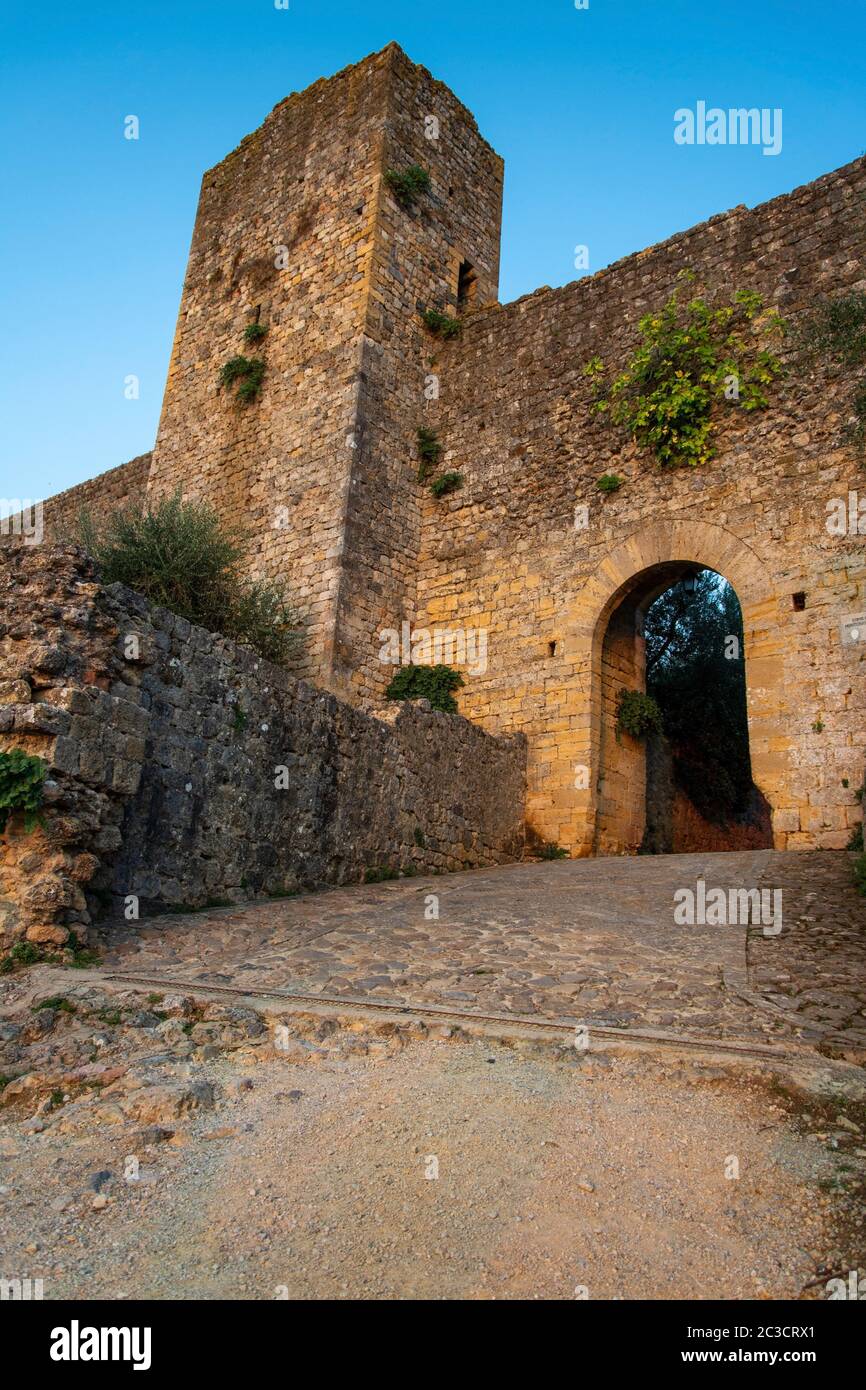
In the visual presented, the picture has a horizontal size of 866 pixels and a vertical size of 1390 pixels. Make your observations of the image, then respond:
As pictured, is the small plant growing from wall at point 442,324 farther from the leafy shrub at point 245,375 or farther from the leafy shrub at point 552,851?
the leafy shrub at point 552,851

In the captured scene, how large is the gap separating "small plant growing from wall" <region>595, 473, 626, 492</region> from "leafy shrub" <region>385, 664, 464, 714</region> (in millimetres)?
3253

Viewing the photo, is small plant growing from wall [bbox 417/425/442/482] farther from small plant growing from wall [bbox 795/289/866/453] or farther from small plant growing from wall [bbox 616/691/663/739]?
small plant growing from wall [bbox 795/289/866/453]

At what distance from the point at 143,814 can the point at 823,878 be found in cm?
533

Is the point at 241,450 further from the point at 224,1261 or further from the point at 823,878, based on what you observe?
the point at 224,1261

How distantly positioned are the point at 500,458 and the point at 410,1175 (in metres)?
11.7

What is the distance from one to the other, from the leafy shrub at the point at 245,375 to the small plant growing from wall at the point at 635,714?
8036mm

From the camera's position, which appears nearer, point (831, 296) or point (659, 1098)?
point (659, 1098)

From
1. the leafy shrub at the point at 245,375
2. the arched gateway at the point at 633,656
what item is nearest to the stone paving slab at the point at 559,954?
the arched gateway at the point at 633,656

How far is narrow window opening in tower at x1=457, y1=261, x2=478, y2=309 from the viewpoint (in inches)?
604

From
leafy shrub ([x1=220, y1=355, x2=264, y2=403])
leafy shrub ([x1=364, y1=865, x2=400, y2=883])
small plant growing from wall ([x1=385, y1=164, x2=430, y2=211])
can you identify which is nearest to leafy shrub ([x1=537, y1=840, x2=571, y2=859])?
leafy shrub ([x1=364, y1=865, x2=400, y2=883])

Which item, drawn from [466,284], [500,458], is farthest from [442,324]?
[500,458]
